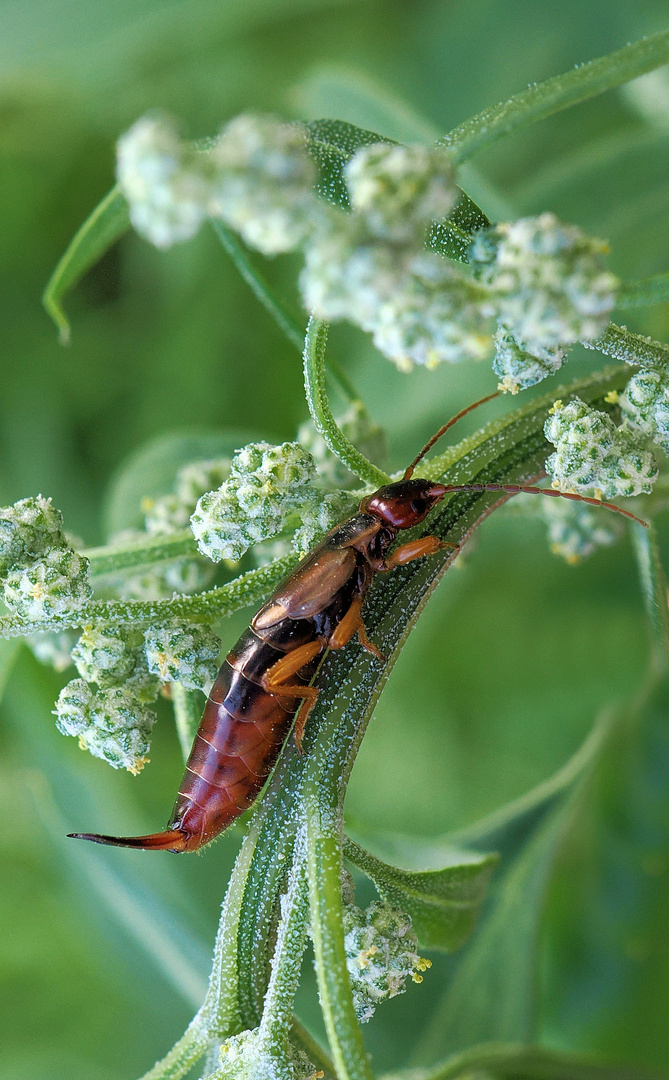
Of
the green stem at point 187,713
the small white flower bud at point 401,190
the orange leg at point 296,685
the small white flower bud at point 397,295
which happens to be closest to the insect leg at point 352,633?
the orange leg at point 296,685

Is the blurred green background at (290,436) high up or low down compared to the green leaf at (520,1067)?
up

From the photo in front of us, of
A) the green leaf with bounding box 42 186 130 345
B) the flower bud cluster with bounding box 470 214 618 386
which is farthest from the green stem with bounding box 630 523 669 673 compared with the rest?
the green leaf with bounding box 42 186 130 345

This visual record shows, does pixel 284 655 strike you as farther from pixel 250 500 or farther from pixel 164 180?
pixel 164 180

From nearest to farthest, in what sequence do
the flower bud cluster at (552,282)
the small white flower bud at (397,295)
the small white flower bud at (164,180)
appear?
the small white flower bud at (164,180), the small white flower bud at (397,295), the flower bud cluster at (552,282)

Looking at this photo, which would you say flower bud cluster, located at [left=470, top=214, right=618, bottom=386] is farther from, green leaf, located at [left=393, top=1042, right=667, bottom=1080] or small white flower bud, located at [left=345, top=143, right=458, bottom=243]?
green leaf, located at [left=393, top=1042, right=667, bottom=1080]

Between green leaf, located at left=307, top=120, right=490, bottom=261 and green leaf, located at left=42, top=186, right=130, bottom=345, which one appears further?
green leaf, located at left=42, top=186, right=130, bottom=345

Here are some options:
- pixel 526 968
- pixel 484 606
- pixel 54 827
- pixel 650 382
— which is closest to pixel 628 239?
pixel 650 382

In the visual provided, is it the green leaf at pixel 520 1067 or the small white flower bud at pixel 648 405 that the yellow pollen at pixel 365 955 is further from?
the small white flower bud at pixel 648 405

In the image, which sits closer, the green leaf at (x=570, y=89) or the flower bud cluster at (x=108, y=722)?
the green leaf at (x=570, y=89)
